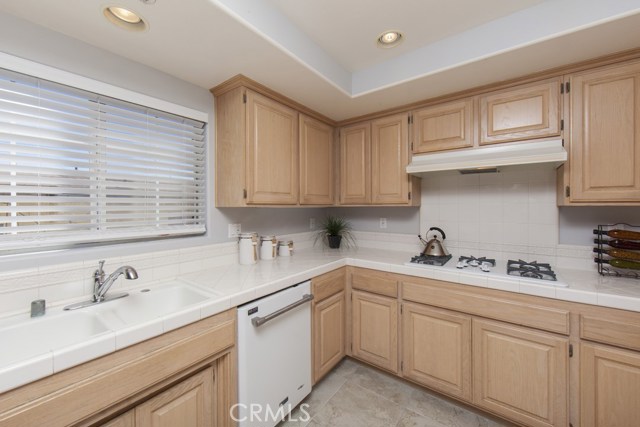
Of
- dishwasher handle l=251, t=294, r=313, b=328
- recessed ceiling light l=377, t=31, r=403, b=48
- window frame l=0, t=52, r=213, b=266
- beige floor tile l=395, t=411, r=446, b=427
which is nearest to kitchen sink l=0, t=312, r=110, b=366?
window frame l=0, t=52, r=213, b=266

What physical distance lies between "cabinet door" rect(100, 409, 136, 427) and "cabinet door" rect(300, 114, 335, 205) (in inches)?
61.7

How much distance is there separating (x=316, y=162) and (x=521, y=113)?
1.51 metres

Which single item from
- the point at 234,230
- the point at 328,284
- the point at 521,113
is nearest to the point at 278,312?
the point at 328,284

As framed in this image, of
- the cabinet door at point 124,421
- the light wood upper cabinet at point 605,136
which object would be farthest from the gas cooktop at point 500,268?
the cabinet door at point 124,421

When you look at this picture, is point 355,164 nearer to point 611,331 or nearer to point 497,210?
point 497,210

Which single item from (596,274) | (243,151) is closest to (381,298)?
(596,274)

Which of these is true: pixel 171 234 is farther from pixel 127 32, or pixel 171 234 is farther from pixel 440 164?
pixel 440 164

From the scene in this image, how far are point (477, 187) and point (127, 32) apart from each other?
8.12ft

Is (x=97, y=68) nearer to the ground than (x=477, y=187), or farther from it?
farther from it

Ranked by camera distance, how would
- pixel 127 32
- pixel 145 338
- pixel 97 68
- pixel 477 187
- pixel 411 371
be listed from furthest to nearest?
pixel 477 187, pixel 411 371, pixel 97 68, pixel 127 32, pixel 145 338

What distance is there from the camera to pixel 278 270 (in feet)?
5.80

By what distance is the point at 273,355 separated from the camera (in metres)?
1.50

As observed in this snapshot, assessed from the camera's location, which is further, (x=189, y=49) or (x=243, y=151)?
(x=243, y=151)

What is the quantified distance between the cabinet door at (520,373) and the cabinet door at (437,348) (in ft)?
0.20
